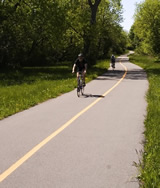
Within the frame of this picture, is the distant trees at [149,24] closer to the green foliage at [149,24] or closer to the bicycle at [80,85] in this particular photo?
the green foliage at [149,24]

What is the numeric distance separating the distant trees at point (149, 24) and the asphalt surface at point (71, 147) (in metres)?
48.6

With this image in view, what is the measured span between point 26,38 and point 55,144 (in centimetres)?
2815

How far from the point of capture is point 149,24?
198 feet

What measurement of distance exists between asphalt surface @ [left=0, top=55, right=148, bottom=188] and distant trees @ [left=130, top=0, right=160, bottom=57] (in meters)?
48.6

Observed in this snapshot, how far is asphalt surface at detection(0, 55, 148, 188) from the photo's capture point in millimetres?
4488

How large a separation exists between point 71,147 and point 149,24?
5837 cm

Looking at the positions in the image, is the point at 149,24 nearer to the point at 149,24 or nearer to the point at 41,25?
the point at 149,24

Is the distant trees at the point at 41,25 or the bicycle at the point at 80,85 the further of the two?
the distant trees at the point at 41,25

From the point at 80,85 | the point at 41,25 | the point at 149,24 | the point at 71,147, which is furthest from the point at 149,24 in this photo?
the point at 71,147

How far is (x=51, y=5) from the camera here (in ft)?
96.5

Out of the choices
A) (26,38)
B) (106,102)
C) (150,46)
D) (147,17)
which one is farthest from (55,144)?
(147,17)

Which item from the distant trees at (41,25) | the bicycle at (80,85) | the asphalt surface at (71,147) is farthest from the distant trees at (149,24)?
the asphalt surface at (71,147)

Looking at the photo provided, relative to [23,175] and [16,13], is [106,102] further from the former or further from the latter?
[16,13]

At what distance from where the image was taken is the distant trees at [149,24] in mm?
56188
